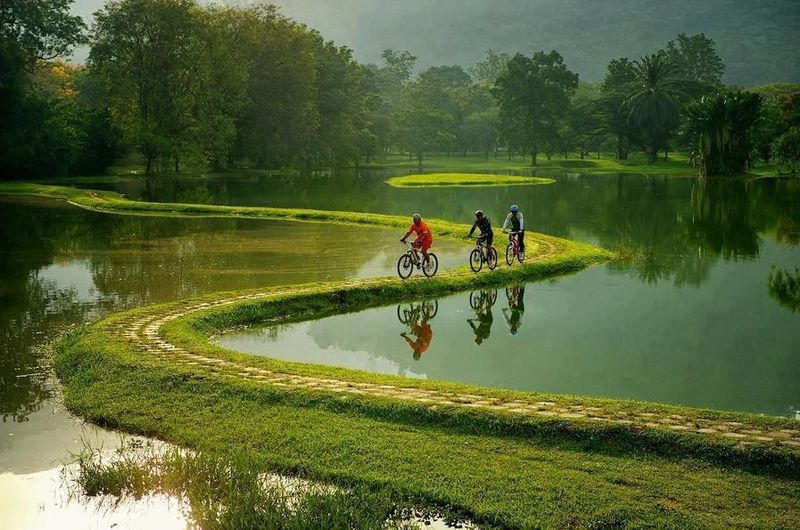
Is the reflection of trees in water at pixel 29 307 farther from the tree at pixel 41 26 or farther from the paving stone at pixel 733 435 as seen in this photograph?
the tree at pixel 41 26

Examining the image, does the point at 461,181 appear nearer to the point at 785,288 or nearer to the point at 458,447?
the point at 785,288

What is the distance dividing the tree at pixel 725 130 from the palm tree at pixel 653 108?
22.7 metres

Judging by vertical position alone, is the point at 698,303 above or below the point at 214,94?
below

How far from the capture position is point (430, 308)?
20766 millimetres

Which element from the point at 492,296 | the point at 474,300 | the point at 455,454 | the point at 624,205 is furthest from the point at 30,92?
the point at 455,454

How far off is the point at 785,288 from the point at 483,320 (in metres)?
9.79

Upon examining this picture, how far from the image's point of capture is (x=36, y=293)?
2162 centimetres

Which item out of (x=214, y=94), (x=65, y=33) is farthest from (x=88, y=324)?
(x=65, y=33)

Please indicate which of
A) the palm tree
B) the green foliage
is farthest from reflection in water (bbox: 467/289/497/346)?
the palm tree

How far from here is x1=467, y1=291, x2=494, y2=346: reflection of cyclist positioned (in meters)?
17.7

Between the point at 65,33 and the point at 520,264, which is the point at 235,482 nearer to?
the point at 520,264

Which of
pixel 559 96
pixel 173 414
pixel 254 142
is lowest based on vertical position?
pixel 173 414

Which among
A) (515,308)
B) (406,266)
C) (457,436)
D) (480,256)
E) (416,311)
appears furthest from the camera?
(480,256)

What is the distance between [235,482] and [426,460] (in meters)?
2.27
